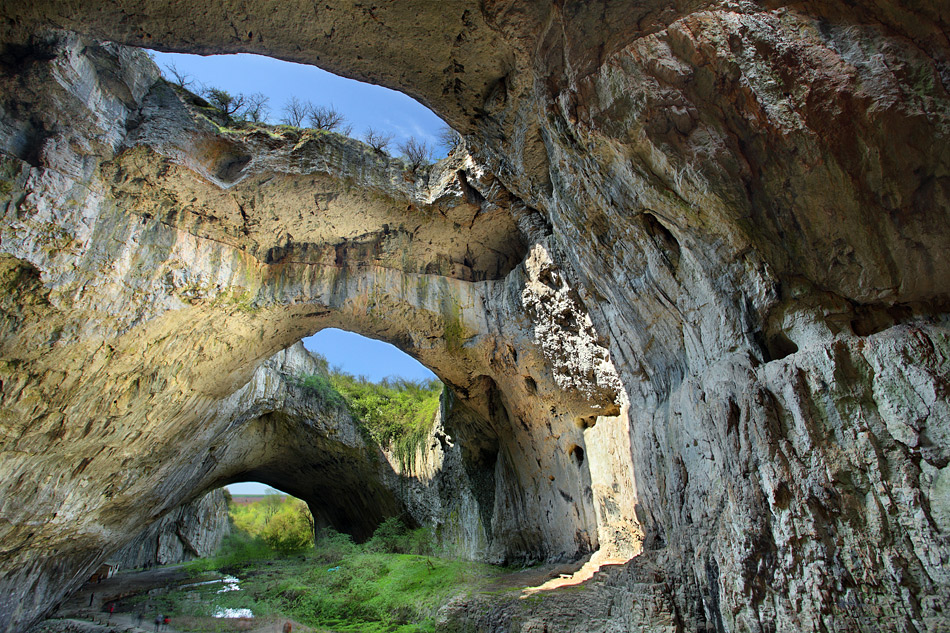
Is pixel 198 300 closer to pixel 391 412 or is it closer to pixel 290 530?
pixel 391 412

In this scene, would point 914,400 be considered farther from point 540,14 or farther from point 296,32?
point 296,32

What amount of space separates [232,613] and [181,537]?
16.0 meters

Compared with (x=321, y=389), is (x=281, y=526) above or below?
below

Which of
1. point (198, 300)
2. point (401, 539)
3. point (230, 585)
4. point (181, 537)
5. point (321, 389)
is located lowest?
point (230, 585)

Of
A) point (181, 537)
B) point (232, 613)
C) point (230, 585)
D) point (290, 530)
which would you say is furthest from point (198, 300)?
point (181, 537)

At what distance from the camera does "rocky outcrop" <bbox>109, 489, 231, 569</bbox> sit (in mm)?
22062

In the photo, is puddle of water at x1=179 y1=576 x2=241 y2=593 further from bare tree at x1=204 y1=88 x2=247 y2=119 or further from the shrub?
bare tree at x1=204 y1=88 x2=247 y2=119

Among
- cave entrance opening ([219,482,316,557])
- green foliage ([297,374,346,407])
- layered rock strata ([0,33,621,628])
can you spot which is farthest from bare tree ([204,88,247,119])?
cave entrance opening ([219,482,316,557])

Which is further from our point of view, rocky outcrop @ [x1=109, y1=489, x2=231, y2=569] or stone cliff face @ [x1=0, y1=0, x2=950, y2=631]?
rocky outcrop @ [x1=109, y1=489, x2=231, y2=569]

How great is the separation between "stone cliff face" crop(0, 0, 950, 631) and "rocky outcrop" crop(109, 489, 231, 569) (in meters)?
11.9

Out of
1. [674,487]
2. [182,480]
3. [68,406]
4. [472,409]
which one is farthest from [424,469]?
[674,487]

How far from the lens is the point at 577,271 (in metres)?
7.83

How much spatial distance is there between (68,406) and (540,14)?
9.61 m

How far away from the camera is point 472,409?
1329 centimetres
